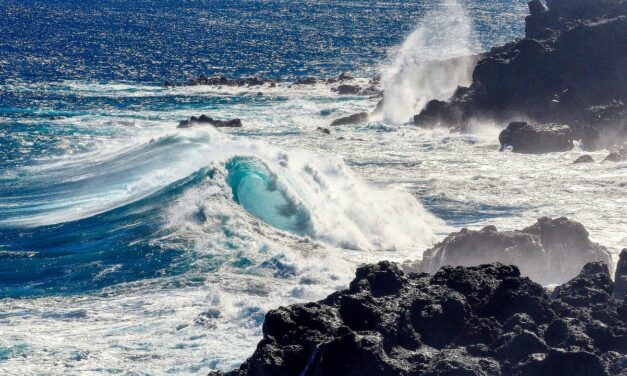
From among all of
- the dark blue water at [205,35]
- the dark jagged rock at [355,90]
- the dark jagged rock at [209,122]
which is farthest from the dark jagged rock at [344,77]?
the dark jagged rock at [209,122]

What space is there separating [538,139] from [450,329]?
1113 inches

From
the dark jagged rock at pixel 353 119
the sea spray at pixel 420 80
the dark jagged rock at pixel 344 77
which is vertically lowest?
the dark jagged rock at pixel 353 119

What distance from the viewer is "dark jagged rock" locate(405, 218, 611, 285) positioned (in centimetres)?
2569

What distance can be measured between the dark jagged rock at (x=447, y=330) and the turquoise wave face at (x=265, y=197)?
1362cm

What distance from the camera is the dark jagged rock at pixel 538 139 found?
1729 inches

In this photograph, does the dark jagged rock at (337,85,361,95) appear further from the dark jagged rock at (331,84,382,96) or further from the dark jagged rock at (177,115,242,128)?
the dark jagged rock at (177,115,242,128)

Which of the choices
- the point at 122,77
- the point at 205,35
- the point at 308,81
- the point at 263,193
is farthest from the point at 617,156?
the point at 205,35

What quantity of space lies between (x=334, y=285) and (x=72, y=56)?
71.1 meters

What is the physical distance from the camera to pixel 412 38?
4651 inches

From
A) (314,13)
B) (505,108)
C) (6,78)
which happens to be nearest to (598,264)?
(505,108)

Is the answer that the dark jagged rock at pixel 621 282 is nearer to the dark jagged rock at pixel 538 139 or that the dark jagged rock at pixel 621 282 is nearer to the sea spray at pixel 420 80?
the dark jagged rock at pixel 538 139

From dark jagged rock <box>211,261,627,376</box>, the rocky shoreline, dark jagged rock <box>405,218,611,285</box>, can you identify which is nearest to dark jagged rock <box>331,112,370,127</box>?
dark jagged rock <box>405,218,611,285</box>

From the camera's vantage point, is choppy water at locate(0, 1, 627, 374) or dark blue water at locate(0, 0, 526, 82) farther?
dark blue water at locate(0, 0, 526, 82)

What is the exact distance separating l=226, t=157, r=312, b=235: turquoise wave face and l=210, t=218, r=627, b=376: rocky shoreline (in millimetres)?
13055
